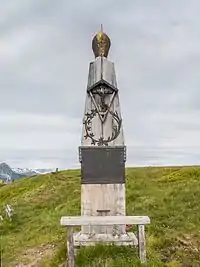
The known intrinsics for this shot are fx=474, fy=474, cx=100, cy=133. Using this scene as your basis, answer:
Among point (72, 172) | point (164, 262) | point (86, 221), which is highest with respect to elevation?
point (72, 172)

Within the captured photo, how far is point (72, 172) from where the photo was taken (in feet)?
145

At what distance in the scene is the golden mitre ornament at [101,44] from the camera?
14.7m

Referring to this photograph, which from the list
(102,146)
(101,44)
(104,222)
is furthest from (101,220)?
(101,44)

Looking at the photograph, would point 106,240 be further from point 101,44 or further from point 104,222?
point 101,44

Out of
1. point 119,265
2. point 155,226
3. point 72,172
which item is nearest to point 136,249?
point 119,265

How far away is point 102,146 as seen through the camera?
1375cm

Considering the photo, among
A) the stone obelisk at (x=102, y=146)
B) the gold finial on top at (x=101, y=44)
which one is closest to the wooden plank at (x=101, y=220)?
the stone obelisk at (x=102, y=146)

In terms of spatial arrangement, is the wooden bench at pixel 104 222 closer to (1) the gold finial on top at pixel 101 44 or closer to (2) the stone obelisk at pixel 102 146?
(2) the stone obelisk at pixel 102 146

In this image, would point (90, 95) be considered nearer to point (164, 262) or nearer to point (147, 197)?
point (164, 262)

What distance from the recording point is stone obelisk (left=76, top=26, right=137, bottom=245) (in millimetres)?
13555

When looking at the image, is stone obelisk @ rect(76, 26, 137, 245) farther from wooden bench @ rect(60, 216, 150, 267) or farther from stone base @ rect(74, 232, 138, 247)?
wooden bench @ rect(60, 216, 150, 267)

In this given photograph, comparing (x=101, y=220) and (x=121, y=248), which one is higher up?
(x=101, y=220)

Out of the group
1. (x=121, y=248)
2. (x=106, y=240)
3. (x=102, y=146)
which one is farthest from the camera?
(x=102, y=146)

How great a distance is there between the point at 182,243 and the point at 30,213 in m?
12.1
